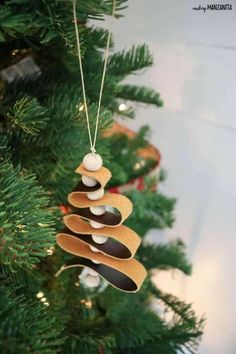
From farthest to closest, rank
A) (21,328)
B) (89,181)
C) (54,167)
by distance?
(54,167)
(89,181)
(21,328)

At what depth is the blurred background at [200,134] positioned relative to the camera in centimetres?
57

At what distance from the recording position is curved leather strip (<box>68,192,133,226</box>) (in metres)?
0.36

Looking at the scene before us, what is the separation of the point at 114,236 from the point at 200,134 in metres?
0.43

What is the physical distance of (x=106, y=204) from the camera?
360 millimetres

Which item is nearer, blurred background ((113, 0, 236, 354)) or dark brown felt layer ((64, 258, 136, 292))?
dark brown felt layer ((64, 258, 136, 292))

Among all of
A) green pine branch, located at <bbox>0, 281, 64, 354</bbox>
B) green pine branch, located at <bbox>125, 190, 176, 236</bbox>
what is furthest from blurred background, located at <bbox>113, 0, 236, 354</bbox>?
green pine branch, located at <bbox>0, 281, 64, 354</bbox>

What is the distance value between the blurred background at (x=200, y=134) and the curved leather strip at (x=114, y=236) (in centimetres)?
29

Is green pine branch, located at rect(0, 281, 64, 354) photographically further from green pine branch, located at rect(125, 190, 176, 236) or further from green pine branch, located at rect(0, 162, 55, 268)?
green pine branch, located at rect(125, 190, 176, 236)

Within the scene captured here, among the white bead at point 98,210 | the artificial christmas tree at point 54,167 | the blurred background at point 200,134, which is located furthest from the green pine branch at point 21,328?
the blurred background at point 200,134

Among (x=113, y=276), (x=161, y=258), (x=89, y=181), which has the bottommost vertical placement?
(x=161, y=258)

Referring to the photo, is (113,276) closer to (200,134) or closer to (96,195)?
(96,195)

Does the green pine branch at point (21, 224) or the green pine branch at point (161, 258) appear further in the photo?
the green pine branch at point (161, 258)

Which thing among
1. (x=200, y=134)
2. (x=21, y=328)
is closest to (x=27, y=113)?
(x=21, y=328)

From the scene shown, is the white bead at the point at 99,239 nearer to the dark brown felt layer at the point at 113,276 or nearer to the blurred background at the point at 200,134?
the dark brown felt layer at the point at 113,276
